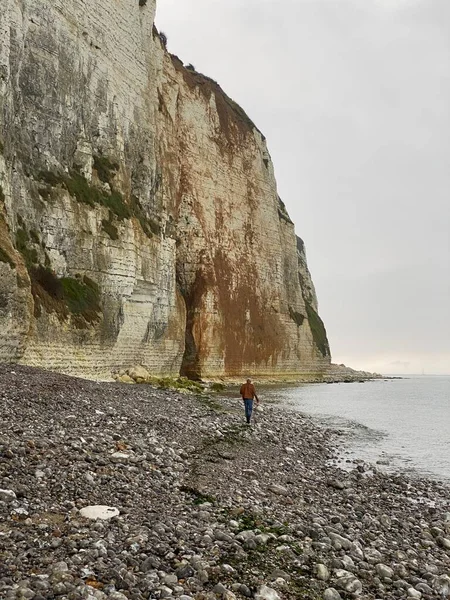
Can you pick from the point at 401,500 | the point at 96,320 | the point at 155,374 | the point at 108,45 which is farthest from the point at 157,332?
the point at 401,500

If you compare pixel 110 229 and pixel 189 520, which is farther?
pixel 110 229

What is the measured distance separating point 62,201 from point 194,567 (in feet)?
97.8

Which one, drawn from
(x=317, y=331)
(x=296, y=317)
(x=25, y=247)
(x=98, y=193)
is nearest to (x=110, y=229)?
(x=98, y=193)

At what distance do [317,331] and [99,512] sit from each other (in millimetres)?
87117

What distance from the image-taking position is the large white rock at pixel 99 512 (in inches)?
266

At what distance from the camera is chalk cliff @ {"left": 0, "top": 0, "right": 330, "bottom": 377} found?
98.9 feet

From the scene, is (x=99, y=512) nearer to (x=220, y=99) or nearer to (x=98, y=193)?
(x=98, y=193)

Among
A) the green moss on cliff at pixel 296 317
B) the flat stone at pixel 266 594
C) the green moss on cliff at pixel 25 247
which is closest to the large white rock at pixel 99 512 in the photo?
the flat stone at pixel 266 594

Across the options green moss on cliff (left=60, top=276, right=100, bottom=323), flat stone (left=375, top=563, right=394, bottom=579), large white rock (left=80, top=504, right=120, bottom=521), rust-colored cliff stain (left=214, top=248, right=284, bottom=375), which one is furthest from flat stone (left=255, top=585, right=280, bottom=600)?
rust-colored cliff stain (left=214, top=248, right=284, bottom=375)

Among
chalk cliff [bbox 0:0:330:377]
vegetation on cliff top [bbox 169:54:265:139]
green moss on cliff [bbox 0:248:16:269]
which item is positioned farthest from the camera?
vegetation on cliff top [bbox 169:54:265:139]

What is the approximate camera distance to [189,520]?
7.32 metres

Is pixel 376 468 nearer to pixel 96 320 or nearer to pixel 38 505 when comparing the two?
pixel 38 505

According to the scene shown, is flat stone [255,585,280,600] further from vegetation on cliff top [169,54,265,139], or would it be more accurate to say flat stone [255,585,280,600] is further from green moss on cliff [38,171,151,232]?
vegetation on cliff top [169,54,265,139]

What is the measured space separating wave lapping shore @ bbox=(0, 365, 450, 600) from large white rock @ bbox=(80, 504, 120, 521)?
1.7 inches
